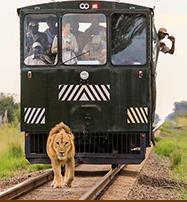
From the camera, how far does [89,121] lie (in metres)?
15.8

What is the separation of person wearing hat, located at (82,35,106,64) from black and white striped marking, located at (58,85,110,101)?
1.73 ft

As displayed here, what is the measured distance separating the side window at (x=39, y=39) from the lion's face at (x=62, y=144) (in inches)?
81.9

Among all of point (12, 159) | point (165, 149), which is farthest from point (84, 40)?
point (165, 149)

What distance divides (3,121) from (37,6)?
75.4 ft

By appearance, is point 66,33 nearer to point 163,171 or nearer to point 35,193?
point 35,193

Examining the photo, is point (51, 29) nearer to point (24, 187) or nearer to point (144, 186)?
point (24, 187)

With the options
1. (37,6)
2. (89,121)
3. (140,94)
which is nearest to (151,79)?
(140,94)

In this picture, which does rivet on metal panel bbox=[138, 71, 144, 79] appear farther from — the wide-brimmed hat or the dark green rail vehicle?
the wide-brimmed hat

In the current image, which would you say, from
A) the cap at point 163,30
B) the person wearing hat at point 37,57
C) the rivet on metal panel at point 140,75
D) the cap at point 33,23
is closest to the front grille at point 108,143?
the rivet on metal panel at point 140,75

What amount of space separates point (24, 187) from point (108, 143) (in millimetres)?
2539

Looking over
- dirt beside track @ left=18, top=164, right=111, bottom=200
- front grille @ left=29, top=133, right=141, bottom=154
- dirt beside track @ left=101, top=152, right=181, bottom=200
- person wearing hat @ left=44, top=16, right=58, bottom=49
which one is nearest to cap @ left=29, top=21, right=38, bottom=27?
person wearing hat @ left=44, top=16, right=58, bottom=49

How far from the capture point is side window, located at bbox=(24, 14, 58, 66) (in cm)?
1580

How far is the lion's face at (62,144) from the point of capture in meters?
14.2

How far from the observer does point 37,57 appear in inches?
625
